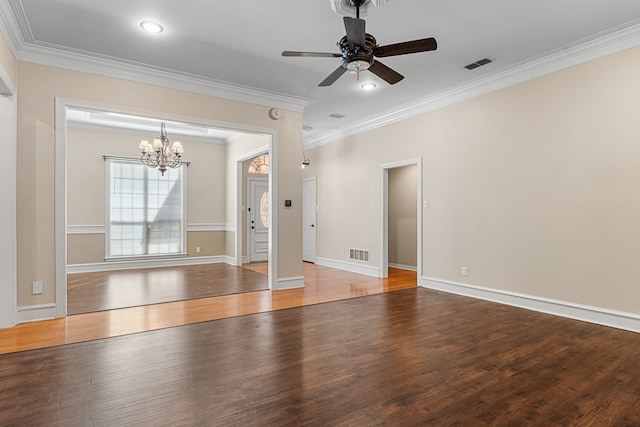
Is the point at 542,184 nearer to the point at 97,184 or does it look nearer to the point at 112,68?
the point at 112,68

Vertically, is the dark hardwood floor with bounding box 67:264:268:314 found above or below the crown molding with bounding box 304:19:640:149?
below

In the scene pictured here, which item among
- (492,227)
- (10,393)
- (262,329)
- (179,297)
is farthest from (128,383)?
(492,227)

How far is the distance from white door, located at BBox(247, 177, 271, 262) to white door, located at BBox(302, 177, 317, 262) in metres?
1.01

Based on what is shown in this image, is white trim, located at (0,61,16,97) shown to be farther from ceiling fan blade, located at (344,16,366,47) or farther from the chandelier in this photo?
ceiling fan blade, located at (344,16,366,47)

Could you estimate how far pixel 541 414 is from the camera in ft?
6.84

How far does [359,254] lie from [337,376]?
462cm

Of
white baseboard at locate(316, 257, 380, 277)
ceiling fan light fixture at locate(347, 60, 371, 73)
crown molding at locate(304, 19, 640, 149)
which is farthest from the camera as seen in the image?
white baseboard at locate(316, 257, 380, 277)

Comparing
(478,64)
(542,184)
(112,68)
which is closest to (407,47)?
(478,64)

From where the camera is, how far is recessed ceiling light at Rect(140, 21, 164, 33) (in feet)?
11.3

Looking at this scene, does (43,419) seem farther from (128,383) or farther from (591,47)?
(591,47)

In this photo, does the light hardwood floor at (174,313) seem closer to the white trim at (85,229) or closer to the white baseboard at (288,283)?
the white baseboard at (288,283)

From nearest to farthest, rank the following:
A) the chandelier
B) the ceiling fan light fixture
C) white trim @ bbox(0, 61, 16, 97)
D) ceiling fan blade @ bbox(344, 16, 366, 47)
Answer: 1. ceiling fan blade @ bbox(344, 16, 366, 47)
2. the ceiling fan light fixture
3. white trim @ bbox(0, 61, 16, 97)
4. the chandelier

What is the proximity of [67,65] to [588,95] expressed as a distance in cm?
598

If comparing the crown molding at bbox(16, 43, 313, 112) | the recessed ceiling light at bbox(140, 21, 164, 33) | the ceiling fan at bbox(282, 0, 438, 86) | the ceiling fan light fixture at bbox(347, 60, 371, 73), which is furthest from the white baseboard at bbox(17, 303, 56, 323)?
the ceiling fan light fixture at bbox(347, 60, 371, 73)
